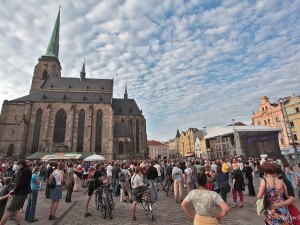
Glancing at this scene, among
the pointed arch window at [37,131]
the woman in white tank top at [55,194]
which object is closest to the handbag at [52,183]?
the woman in white tank top at [55,194]

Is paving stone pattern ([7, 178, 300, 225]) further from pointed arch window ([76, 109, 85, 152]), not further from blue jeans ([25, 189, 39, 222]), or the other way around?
pointed arch window ([76, 109, 85, 152])

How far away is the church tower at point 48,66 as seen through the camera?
43.5m

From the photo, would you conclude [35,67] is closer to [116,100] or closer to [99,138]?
[116,100]

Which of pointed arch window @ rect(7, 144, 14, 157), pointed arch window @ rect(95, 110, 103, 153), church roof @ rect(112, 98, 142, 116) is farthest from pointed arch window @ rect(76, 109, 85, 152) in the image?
pointed arch window @ rect(7, 144, 14, 157)

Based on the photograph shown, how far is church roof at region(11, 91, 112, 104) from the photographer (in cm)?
3650

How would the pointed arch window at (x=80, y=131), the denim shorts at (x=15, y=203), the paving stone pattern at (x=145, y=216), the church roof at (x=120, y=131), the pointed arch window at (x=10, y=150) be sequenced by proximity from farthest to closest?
the church roof at (x=120, y=131) < the pointed arch window at (x=80, y=131) < the pointed arch window at (x=10, y=150) < the paving stone pattern at (x=145, y=216) < the denim shorts at (x=15, y=203)

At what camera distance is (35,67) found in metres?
44.4

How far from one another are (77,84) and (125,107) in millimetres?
14352

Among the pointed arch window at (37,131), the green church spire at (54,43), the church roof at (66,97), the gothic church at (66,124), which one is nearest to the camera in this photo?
the gothic church at (66,124)

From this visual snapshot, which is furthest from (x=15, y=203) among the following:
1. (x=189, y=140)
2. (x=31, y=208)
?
(x=189, y=140)

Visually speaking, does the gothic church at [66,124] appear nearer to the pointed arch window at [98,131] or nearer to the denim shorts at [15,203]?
the pointed arch window at [98,131]

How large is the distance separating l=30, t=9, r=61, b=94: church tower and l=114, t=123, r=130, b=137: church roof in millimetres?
23356

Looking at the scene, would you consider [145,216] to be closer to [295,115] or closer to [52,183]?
[52,183]

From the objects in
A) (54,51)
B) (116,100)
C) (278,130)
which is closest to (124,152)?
(116,100)
